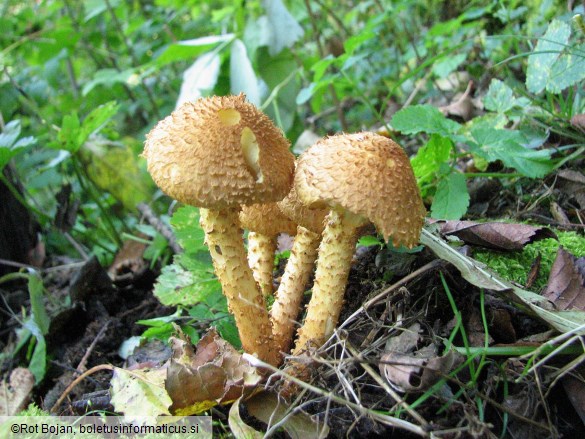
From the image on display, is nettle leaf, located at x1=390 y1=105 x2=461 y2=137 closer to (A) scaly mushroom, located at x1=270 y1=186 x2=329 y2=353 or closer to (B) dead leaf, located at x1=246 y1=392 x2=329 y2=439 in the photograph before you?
(A) scaly mushroom, located at x1=270 y1=186 x2=329 y2=353

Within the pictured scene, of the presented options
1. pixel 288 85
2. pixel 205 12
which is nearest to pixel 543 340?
pixel 288 85

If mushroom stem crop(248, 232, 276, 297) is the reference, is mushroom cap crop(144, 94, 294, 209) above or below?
above

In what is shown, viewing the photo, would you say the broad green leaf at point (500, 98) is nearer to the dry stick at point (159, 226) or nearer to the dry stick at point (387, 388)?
the dry stick at point (387, 388)

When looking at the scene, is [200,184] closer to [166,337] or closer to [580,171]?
[166,337]

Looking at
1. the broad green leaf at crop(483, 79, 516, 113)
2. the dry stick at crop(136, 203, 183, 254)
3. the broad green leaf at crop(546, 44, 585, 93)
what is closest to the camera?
the broad green leaf at crop(546, 44, 585, 93)

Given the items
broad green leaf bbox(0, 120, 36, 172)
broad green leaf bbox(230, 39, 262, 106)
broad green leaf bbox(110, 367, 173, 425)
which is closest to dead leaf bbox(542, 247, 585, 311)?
broad green leaf bbox(110, 367, 173, 425)

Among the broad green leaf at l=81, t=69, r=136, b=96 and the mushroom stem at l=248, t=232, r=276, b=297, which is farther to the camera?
the broad green leaf at l=81, t=69, r=136, b=96
